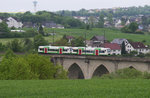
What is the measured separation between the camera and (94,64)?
54.7 m

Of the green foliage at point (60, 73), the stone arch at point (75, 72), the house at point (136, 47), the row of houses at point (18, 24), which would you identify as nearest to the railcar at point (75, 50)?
the stone arch at point (75, 72)

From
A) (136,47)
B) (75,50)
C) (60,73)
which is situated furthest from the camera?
(136,47)

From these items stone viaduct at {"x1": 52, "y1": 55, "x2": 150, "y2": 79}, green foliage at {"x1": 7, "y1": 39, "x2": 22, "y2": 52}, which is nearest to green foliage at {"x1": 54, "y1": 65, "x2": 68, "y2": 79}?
stone viaduct at {"x1": 52, "y1": 55, "x2": 150, "y2": 79}

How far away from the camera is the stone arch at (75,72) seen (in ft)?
194

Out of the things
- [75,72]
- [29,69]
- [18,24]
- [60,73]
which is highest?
[18,24]

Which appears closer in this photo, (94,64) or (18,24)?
(94,64)

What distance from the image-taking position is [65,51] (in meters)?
60.7

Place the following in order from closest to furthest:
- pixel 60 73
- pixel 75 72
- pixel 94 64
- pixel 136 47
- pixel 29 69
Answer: pixel 29 69
pixel 60 73
pixel 94 64
pixel 75 72
pixel 136 47

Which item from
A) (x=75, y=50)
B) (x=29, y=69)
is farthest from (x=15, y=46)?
(x=29, y=69)

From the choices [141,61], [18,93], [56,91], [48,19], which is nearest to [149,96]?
[56,91]

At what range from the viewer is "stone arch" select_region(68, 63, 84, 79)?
59.0 metres

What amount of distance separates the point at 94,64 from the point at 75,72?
6548 millimetres

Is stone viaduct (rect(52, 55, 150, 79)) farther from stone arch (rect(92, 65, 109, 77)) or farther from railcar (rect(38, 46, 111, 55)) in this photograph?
railcar (rect(38, 46, 111, 55))

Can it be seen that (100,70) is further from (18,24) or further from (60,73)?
(18,24)
